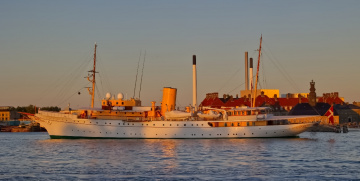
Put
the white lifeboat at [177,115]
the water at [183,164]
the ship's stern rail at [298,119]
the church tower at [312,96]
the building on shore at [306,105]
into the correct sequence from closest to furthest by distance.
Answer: the water at [183,164]
the white lifeboat at [177,115]
the ship's stern rail at [298,119]
the building on shore at [306,105]
the church tower at [312,96]

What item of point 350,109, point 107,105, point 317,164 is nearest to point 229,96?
point 350,109

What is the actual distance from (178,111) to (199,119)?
3372 mm

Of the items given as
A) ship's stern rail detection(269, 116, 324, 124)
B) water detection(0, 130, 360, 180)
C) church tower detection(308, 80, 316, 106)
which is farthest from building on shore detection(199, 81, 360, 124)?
water detection(0, 130, 360, 180)

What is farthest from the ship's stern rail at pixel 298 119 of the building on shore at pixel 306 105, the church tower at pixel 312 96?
the church tower at pixel 312 96

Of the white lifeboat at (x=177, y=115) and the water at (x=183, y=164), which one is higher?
A: the white lifeboat at (x=177, y=115)

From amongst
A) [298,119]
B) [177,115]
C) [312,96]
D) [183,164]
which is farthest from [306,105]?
[183,164]

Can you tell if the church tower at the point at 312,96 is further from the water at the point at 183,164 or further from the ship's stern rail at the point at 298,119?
the water at the point at 183,164

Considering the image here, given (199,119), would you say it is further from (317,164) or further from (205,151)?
(317,164)

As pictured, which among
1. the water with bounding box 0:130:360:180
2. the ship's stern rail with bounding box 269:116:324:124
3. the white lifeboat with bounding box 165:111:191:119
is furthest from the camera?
the ship's stern rail with bounding box 269:116:324:124

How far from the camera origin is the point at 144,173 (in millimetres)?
38844

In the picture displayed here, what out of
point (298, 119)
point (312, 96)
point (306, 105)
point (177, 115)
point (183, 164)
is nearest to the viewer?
point (183, 164)

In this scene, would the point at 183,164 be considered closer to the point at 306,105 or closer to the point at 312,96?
the point at 306,105

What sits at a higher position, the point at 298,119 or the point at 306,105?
the point at 306,105

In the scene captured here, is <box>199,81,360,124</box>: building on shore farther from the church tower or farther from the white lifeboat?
the white lifeboat
